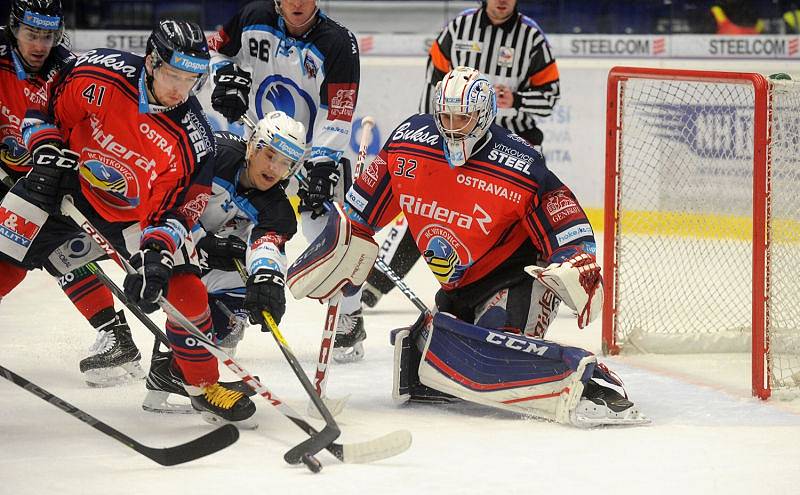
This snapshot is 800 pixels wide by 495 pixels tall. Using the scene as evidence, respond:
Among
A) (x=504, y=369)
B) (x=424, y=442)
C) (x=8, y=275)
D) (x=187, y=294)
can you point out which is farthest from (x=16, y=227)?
(x=504, y=369)

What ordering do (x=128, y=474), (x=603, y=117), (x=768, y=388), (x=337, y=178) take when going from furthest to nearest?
1. (x=603, y=117)
2. (x=337, y=178)
3. (x=768, y=388)
4. (x=128, y=474)

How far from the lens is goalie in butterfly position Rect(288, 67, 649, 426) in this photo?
3.25m

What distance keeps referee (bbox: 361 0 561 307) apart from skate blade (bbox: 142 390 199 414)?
166cm

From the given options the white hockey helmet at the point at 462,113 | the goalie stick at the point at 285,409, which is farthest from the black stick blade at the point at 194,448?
the white hockey helmet at the point at 462,113

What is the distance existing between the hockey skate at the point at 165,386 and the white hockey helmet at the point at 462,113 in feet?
2.82

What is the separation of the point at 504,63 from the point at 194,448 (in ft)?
8.54

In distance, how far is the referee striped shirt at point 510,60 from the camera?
4.93 meters

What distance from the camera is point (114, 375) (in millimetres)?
3752

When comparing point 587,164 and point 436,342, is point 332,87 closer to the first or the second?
point 436,342

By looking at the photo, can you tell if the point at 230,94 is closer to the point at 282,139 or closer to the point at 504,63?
the point at 282,139

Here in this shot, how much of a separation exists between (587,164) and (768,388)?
3425 mm

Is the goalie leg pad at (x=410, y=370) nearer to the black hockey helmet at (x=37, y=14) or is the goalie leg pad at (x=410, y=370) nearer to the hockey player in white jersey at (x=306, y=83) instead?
the hockey player in white jersey at (x=306, y=83)

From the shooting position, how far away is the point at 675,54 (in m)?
7.20

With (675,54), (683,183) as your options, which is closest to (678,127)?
(683,183)
